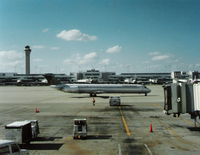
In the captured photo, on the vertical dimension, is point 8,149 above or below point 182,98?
below

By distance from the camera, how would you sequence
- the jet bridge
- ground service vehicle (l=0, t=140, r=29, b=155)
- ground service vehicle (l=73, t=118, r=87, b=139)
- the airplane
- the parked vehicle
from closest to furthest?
ground service vehicle (l=0, t=140, r=29, b=155) → the parked vehicle → ground service vehicle (l=73, t=118, r=87, b=139) → the jet bridge → the airplane

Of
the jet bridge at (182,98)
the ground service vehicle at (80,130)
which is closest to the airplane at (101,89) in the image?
the jet bridge at (182,98)

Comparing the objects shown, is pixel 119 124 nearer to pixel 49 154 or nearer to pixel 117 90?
pixel 49 154

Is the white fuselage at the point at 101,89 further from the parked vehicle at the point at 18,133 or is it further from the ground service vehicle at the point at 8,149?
the ground service vehicle at the point at 8,149

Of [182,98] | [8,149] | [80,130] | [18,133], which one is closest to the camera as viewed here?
[8,149]

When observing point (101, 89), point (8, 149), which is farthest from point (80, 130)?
point (101, 89)

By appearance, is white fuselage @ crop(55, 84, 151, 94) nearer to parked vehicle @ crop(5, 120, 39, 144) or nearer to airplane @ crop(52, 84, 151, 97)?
airplane @ crop(52, 84, 151, 97)

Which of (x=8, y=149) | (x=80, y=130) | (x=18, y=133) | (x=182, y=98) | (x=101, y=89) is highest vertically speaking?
(x=182, y=98)

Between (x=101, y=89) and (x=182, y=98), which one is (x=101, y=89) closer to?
(x=101, y=89)

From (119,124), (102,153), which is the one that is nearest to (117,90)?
(119,124)

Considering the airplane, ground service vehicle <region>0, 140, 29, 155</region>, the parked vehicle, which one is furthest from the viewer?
the airplane

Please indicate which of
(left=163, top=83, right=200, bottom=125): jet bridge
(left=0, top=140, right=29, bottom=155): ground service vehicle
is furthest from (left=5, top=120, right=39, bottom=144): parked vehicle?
(left=163, top=83, right=200, bottom=125): jet bridge

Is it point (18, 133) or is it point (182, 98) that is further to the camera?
point (182, 98)

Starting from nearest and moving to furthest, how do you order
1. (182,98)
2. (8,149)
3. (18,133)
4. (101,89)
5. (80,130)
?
(8,149) → (18,133) → (80,130) → (182,98) → (101,89)
